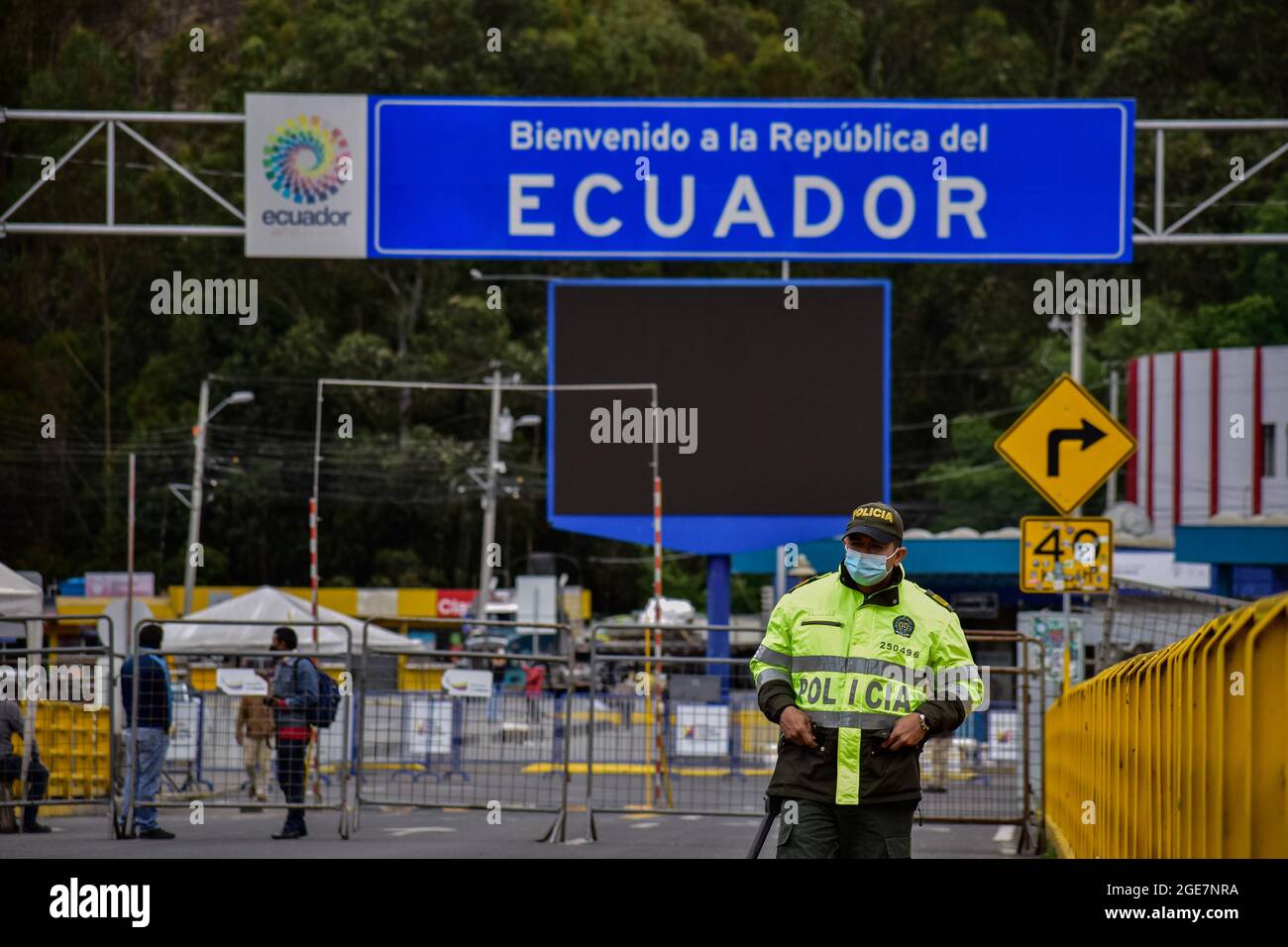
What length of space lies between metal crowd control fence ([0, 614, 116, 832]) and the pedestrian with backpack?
1207mm

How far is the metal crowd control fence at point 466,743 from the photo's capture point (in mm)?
16125

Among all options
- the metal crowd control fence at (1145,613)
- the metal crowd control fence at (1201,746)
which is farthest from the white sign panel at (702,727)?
the metal crowd control fence at (1201,746)

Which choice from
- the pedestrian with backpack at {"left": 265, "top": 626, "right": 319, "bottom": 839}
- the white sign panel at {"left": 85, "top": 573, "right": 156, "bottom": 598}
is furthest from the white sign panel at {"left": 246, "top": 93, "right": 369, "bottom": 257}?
the white sign panel at {"left": 85, "top": 573, "right": 156, "bottom": 598}

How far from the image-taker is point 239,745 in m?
17.8

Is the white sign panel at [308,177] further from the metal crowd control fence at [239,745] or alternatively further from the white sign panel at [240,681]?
the white sign panel at [240,681]

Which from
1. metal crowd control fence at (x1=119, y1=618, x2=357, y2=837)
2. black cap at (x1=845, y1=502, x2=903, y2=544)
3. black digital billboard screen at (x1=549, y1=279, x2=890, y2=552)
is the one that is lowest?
metal crowd control fence at (x1=119, y1=618, x2=357, y2=837)

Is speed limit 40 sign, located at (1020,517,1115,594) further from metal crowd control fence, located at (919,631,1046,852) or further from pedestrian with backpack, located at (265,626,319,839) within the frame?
pedestrian with backpack, located at (265,626,319,839)

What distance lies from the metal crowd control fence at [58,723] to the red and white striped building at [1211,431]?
1190 inches

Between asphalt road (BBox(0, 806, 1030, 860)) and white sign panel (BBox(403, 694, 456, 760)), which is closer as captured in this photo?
asphalt road (BBox(0, 806, 1030, 860))

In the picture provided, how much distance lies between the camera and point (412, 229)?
780 inches

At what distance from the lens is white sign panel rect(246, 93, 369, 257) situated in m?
19.6
